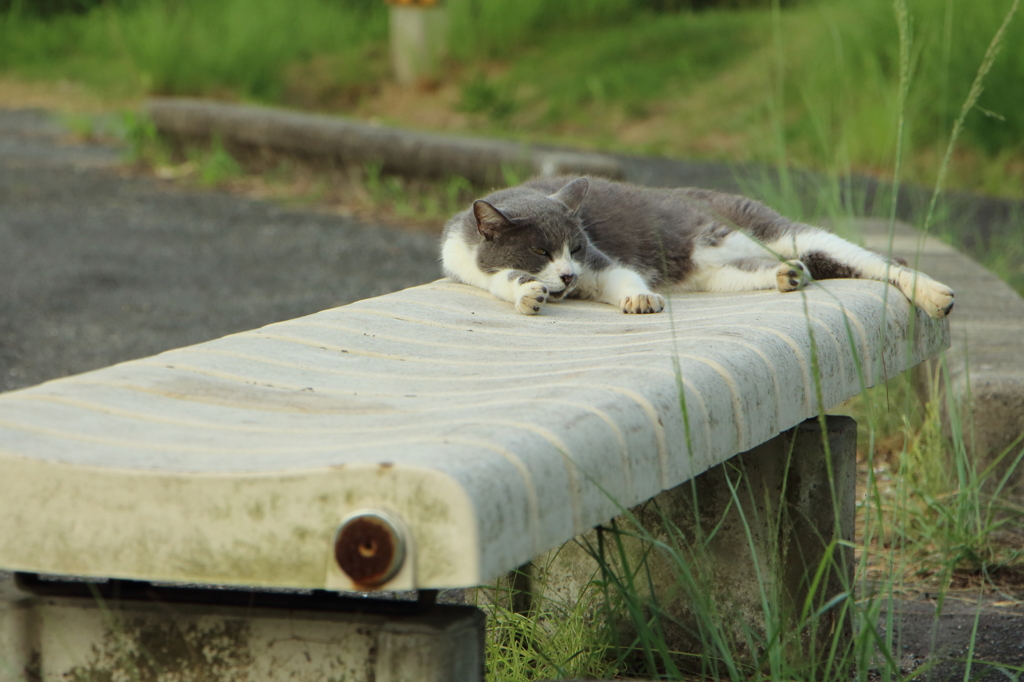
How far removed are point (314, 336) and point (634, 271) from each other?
115 centimetres

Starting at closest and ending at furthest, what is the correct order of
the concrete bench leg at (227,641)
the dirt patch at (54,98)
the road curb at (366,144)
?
the concrete bench leg at (227,641) → the road curb at (366,144) → the dirt patch at (54,98)

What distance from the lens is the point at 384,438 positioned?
4.68ft

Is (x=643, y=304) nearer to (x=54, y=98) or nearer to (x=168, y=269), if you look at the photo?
(x=168, y=269)

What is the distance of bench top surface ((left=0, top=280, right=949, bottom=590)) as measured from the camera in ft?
4.22

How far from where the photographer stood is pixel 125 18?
13.0 metres

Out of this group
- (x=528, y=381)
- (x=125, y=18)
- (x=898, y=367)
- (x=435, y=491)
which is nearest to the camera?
(x=435, y=491)

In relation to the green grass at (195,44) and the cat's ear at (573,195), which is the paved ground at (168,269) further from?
the green grass at (195,44)

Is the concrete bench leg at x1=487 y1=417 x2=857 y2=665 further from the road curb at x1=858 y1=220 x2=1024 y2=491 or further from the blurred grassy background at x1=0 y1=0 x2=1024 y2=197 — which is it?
the blurred grassy background at x1=0 y1=0 x2=1024 y2=197

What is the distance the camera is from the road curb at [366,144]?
21.3 ft

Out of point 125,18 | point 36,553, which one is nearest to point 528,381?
point 36,553

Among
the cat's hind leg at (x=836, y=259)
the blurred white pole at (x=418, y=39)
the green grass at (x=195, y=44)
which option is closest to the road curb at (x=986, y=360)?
the cat's hind leg at (x=836, y=259)

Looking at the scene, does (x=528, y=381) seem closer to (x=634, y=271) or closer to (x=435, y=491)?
(x=435, y=491)

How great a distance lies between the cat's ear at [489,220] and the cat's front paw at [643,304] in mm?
418

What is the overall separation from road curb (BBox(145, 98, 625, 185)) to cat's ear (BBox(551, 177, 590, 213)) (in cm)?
310
